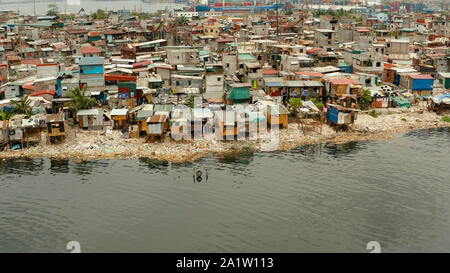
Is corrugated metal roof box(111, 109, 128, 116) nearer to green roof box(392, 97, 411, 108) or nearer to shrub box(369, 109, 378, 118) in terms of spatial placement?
shrub box(369, 109, 378, 118)

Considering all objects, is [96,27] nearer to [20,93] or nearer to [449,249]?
[20,93]

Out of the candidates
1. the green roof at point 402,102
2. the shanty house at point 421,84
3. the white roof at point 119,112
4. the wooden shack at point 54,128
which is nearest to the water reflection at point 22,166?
the wooden shack at point 54,128

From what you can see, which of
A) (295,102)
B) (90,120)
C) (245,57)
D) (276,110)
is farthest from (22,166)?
(245,57)

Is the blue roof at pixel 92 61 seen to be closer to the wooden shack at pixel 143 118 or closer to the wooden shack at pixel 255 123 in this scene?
the wooden shack at pixel 143 118

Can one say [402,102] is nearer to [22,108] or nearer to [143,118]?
[143,118]

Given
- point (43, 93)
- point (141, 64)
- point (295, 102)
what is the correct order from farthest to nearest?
point (141, 64) < point (43, 93) < point (295, 102)

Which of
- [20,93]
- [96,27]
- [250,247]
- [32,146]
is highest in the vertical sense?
[96,27]

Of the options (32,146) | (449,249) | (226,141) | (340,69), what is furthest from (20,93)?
(449,249)
